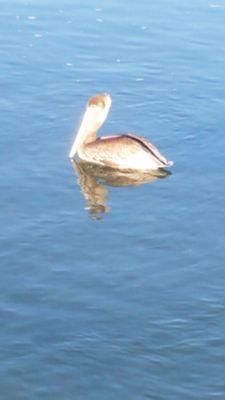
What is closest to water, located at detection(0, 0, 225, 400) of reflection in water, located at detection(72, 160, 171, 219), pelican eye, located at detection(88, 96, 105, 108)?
reflection in water, located at detection(72, 160, 171, 219)

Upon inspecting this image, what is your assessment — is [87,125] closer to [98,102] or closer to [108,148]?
[98,102]

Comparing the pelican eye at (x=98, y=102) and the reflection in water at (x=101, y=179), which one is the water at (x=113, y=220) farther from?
the pelican eye at (x=98, y=102)

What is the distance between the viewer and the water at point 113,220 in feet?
24.2

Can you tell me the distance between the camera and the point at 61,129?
39.8ft

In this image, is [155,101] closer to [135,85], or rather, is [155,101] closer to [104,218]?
[135,85]

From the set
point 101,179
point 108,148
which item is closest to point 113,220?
point 101,179

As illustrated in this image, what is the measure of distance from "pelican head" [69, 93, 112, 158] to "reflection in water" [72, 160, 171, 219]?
403 mm

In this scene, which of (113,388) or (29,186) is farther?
(29,186)

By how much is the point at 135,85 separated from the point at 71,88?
80cm

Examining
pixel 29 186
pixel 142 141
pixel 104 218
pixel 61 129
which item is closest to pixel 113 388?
pixel 104 218

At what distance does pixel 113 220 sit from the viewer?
9.79 meters

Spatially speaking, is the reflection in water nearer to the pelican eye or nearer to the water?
the water

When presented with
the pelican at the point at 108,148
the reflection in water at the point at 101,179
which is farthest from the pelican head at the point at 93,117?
the reflection in water at the point at 101,179

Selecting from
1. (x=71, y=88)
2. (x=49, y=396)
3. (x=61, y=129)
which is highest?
(x=71, y=88)
